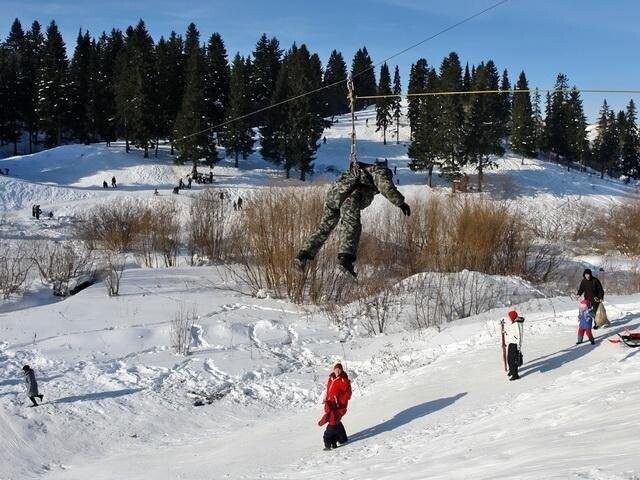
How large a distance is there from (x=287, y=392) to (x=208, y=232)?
16.8 meters

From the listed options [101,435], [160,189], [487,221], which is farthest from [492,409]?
[160,189]

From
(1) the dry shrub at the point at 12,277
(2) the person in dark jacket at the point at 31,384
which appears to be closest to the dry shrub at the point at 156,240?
(1) the dry shrub at the point at 12,277

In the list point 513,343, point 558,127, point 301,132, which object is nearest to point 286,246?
point 513,343

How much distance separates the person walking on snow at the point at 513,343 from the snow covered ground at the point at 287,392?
344 millimetres

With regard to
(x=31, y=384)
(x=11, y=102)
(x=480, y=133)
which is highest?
(x=11, y=102)

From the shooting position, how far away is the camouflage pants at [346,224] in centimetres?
655

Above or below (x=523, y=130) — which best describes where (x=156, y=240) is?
below

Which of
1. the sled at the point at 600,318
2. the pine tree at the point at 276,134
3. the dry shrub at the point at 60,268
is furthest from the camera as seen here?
the pine tree at the point at 276,134

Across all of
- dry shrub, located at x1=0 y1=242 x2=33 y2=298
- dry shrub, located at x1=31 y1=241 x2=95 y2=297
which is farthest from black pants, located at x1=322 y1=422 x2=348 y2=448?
dry shrub, located at x1=31 y1=241 x2=95 y2=297

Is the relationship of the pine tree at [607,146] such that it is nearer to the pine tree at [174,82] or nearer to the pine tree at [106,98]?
the pine tree at [174,82]

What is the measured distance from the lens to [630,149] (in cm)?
8694

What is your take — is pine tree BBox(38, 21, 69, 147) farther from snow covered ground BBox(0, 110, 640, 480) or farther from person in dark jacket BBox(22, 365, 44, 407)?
person in dark jacket BBox(22, 365, 44, 407)

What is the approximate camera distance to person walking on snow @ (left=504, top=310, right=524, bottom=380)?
12.7 metres

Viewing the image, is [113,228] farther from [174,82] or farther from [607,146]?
[607,146]
